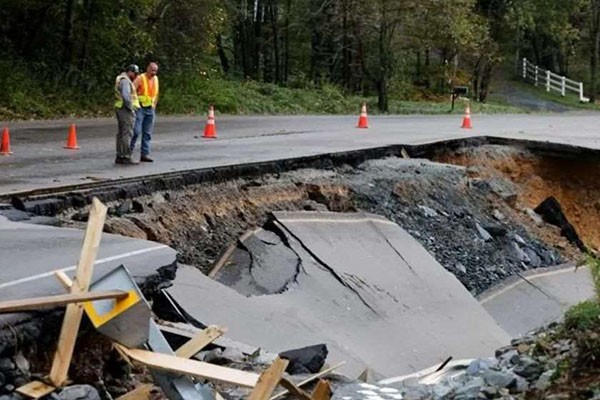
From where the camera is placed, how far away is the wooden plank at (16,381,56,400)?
5.33 metres

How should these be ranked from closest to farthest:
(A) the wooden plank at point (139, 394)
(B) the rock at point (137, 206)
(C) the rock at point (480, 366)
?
(A) the wooden plank at point (139, 394), (C) the rock at point (480, 366), (B) the rock at point (137, 206)

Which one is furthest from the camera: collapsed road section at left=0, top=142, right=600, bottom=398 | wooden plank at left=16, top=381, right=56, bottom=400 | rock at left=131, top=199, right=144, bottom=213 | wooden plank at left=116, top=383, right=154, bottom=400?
rock at left=131, top=199, right=144, bottom=213

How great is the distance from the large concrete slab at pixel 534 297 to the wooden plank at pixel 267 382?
26.1ft

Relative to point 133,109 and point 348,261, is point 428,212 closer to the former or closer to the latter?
Answer: point 348,261

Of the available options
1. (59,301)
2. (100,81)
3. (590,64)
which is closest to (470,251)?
(59,301)

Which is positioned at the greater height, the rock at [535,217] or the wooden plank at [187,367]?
the wooden plank at [187,367]

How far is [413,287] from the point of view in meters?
12.3

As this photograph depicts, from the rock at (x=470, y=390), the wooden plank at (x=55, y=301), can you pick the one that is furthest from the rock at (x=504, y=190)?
the wooden plank at (x=55, y=301)

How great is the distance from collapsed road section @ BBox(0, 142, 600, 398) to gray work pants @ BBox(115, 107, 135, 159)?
1730mm

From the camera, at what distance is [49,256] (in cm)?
770

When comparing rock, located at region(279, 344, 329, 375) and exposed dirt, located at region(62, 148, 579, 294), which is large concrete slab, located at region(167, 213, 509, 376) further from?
rock, located at region(279, 344, 329, 375)

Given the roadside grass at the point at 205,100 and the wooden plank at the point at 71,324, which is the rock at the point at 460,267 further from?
the roadside grass at the point at 205,100

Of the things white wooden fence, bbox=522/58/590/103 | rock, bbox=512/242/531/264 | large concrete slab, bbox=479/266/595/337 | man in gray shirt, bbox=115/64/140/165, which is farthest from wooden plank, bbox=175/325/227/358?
white wooden fence, bbox=522/58/590/103

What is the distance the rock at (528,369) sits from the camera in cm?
704
